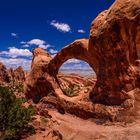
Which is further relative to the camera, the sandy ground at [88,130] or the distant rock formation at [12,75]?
the distant rock formation at [12,75]

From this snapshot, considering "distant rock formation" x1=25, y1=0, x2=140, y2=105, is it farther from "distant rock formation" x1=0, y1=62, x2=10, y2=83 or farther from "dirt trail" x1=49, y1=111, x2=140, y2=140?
"distant rock formation" x1=0, y1=62, x2=10, y2=83

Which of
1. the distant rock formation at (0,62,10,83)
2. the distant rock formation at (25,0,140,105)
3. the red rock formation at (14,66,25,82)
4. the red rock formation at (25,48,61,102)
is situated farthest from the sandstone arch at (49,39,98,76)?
the red rock formation at (14,66,25,82)

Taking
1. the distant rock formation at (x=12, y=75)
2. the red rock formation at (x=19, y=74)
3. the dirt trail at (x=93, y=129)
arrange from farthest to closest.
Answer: the red rock formation at (x=19, y=74) < the distant rock formation at (x=12, y=75) < the dirt trail at (x=93, y=129)

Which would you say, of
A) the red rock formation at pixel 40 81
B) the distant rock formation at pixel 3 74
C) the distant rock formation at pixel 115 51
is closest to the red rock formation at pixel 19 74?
the distant rock formation at pixel 3 74

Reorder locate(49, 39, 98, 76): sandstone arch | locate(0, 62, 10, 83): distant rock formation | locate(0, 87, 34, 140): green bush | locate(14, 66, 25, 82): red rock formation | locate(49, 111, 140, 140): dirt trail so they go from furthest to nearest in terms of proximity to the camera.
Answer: locate(14, 66, 25, 82): red rock formation
locate(0, 62, 10, 83): distant rock formation
locate(49, 39, 98, 76): sandstone arch
locate(0, 87, 34, 140): green bush
locate(49, 111, 140, 140): dirt trail

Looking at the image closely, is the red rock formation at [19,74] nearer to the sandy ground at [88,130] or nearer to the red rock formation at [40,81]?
the red rock formation at [40,81]

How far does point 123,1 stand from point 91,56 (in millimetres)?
4576

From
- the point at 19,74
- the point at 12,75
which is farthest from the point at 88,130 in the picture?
the point at 12,75

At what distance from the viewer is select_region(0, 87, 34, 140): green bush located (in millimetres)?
16297

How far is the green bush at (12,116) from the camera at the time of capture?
1630cm

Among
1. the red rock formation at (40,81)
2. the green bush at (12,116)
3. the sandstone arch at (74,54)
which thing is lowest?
the green bush at (12,116)

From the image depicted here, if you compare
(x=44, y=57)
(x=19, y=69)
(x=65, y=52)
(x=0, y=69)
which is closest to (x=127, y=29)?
(x=65, y=52)

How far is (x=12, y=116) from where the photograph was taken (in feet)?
54.2

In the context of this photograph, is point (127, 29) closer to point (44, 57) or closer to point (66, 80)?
point (44, 57)
